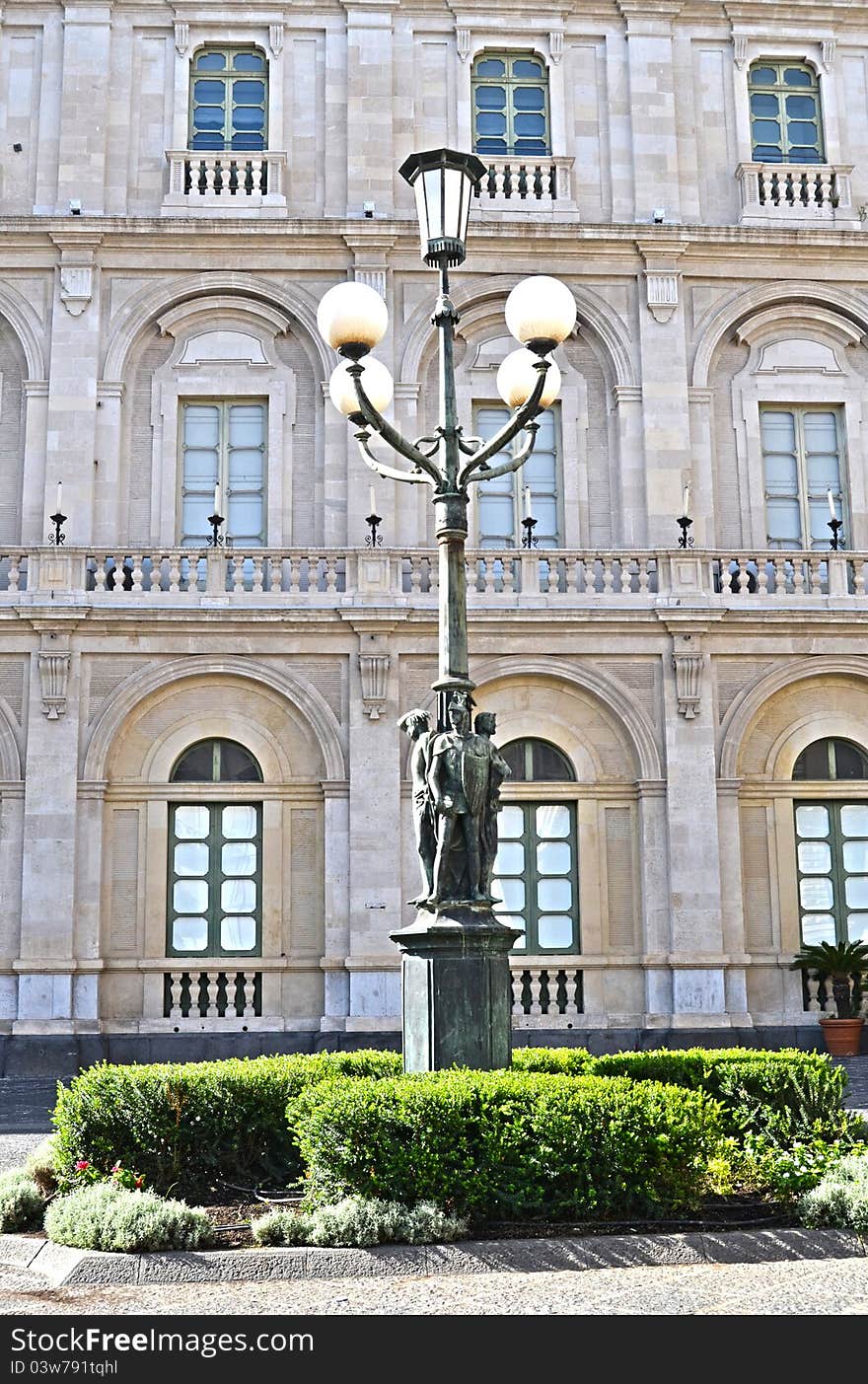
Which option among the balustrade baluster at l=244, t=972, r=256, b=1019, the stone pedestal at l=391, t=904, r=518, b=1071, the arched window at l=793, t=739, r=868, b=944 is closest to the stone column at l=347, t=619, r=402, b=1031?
the balustrade baluster at l=244, t=972, r=256, b=1019

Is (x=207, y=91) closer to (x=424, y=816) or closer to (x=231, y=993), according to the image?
(x=231, y=993)

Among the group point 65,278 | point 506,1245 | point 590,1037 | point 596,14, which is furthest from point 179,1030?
point 596,14

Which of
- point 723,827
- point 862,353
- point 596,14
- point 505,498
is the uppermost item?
point 596,14

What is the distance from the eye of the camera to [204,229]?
23.5m

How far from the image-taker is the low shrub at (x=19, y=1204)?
9859 millimetres

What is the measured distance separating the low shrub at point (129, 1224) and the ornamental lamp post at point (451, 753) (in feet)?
6.59

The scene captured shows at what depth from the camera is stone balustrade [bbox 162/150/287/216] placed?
78.4ft

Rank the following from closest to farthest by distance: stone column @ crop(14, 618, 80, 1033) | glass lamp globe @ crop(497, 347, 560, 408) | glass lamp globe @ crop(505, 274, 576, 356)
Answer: glass lamp globe @ crop(505, 274, 576, 356)
glass lamp globe @ crop(497, 347, 560, 408)
stone column @ crop(14, 618, 80, 1033)

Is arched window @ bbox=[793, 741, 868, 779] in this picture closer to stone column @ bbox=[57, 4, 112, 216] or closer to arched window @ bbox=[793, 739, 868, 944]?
arched window @ bbox=[793, 739, 868, 944]

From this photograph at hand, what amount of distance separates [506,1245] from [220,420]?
17153 millimetres

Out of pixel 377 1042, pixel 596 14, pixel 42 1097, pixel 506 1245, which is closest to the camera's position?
pixel 506 1245

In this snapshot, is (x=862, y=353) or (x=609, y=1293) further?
(x=862, y=353)

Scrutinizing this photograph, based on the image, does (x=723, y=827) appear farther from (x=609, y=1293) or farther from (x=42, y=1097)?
(x=609, y=1293)

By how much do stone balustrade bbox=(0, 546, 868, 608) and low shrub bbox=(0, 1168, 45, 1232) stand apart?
1277cm
